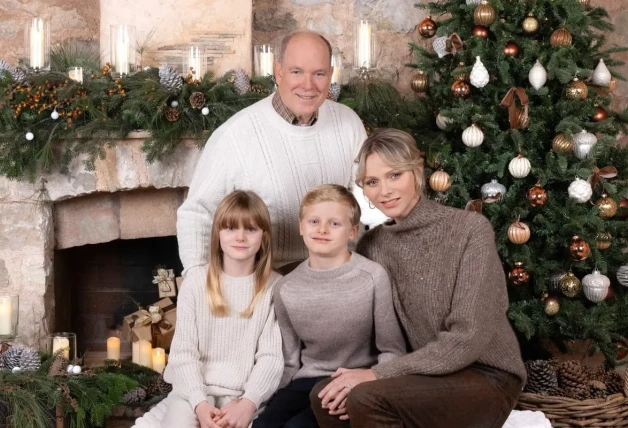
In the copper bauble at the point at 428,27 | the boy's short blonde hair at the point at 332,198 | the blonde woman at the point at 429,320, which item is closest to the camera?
the blonde woman at the point at 429,320

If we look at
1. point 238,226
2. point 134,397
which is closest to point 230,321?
point 238,226

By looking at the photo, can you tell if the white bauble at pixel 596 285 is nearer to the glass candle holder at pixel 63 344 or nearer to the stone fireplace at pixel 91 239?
the stone fireplace at pixel 91 239

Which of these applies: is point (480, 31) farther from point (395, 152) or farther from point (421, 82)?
point (395, 152)

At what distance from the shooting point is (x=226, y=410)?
7.39 feet

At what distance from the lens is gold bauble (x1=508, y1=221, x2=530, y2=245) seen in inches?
118

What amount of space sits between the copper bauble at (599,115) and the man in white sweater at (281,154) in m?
1.01

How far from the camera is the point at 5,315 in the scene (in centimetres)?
305

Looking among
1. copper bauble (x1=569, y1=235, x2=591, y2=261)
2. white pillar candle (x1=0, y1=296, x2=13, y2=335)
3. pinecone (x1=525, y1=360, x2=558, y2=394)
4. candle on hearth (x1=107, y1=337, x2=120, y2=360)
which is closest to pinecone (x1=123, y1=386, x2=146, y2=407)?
candle on hearth (x1=107, y1=337, x2=120, y2=360)

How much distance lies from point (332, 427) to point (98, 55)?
1899 mm

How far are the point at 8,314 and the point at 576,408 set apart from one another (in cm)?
193

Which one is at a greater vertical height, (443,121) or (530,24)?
(530,24)

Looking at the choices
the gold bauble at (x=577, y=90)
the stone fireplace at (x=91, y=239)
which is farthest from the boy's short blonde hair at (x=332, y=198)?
the gold bauble at (x=577, y=90)

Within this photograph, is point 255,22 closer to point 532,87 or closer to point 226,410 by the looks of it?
point 532,87

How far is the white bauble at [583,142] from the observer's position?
9.98ft
